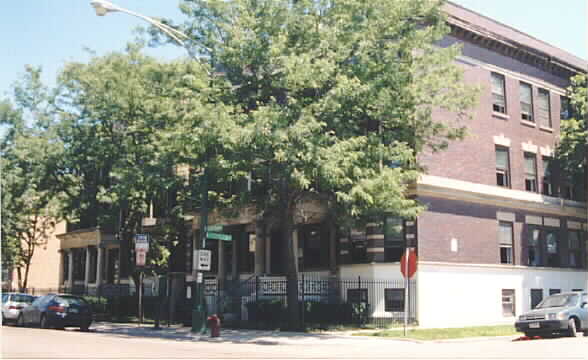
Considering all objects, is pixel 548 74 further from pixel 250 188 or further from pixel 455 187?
pixel 250 188

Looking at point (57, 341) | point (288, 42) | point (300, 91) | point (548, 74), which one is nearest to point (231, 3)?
point (288, 42)

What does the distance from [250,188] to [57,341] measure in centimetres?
765

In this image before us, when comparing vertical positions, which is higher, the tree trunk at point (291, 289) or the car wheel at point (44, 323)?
the tree trunk at point (291, 289)

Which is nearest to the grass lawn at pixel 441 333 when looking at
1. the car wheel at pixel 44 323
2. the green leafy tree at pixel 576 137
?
the green leafy tree at pixel 576 137

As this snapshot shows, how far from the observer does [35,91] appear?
31.7m

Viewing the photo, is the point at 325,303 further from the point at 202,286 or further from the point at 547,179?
the point at 547,179

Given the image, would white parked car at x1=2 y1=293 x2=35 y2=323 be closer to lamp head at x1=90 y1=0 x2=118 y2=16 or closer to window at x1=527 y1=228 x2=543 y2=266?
lamp head at x1=90 y1=0 x2=118 y2=16

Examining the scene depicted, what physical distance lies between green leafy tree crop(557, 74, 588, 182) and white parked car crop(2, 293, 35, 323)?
1061 inches

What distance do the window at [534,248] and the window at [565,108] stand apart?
23.2 ft

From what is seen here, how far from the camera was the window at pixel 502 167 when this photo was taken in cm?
3119

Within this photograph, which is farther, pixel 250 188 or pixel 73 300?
pixel 73 300

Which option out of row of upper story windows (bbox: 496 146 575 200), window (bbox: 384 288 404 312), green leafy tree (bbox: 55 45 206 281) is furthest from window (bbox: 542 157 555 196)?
green leafy tree (bbox: 55 45 206 281)

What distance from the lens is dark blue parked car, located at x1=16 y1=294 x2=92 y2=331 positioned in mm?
25750

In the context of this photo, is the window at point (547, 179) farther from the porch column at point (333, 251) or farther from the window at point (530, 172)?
the porch column at point (333, 251)
